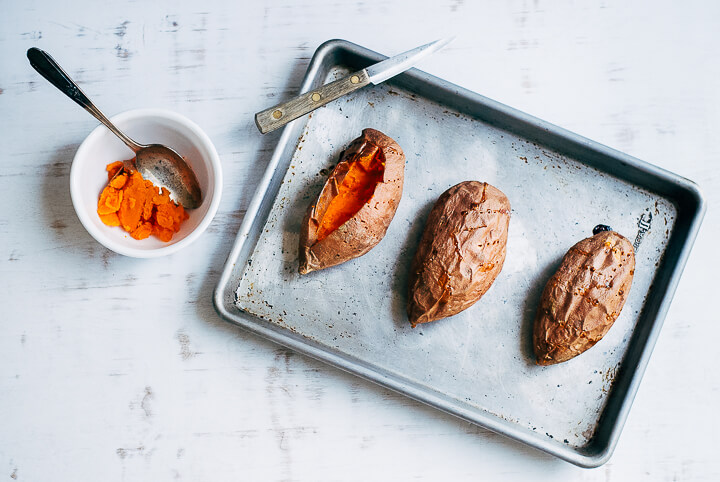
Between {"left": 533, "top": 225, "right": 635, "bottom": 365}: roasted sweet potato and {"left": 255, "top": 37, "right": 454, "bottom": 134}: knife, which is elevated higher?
{"left": 255, "top": 37, "right": 454, "bottom": 134}: knife

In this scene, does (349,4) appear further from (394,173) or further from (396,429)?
(396,429)

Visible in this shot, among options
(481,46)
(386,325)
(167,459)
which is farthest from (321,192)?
(167,459)

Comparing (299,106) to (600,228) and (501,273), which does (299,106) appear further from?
(600,228)

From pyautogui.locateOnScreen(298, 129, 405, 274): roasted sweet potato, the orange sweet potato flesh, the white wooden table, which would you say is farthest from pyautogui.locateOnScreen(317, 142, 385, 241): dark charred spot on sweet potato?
the orange sweet potato flesh

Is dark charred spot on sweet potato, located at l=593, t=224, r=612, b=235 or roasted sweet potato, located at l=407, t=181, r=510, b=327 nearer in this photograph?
roasted sweet potato, located at l=407, t=181, r=510, b=327

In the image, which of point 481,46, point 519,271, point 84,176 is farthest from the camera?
point 481,46

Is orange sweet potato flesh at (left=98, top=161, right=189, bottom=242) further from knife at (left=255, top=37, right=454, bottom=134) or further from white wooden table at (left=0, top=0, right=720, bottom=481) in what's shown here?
knife at (left=255, top=37, right=454, bottom=134)

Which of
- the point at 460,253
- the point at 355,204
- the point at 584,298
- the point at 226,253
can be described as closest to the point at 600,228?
the point at 584,298

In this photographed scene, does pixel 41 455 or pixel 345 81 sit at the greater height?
pixel 345 81
